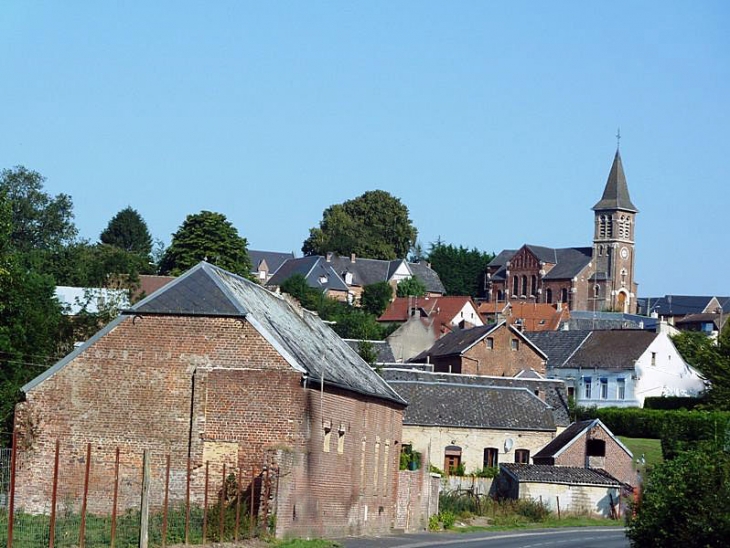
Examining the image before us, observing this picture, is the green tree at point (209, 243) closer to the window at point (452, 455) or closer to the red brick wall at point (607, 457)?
the window at point (452, 455)

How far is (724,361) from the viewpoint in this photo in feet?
282

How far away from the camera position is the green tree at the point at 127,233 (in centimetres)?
14625

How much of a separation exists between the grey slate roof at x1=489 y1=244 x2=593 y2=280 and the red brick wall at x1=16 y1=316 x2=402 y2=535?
154 meters

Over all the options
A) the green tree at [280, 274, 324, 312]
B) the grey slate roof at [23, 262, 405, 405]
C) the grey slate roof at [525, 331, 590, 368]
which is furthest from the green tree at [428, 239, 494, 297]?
the grey slate roof at [23, 262, 405, 405]

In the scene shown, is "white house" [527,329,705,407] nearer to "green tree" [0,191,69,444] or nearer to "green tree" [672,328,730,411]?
"green tree" [672,328,730,411]

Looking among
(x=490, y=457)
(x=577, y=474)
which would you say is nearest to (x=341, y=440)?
(x=577, y=474)

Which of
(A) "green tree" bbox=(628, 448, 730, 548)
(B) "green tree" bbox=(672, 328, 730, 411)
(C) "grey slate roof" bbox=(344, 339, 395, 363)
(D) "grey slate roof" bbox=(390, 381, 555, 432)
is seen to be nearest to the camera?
(A) "green tree" bbox=(628, 448, 730, 548)

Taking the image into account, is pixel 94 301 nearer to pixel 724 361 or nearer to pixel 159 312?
pixel 159 312

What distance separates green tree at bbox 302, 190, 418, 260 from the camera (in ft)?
570

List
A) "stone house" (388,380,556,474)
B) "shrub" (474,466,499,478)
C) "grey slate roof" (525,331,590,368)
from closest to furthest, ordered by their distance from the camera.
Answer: "shrub" (474,466,499,478) → "stone house" (388,380,556,474) → "grey slate roof" (525,331,590,368)

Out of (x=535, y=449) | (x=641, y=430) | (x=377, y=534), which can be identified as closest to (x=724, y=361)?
(x=641, y=430)

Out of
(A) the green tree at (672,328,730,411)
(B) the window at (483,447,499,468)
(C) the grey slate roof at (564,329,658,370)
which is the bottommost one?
(B) the window at (483,447,499,468)

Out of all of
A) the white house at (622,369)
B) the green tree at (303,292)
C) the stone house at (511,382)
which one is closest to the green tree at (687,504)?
the stone house at (511,382)

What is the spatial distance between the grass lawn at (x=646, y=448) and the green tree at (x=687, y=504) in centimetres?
4197
